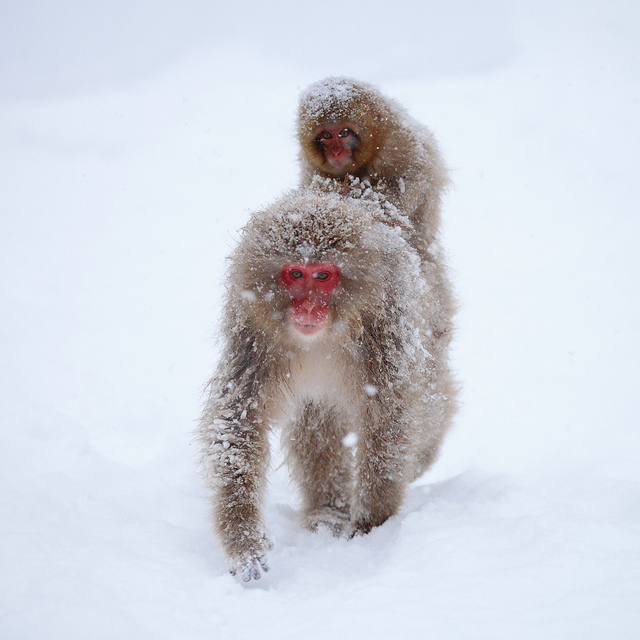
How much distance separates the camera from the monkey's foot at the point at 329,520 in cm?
274

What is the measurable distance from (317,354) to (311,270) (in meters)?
0.40

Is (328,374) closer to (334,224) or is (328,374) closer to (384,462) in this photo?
(384,462)

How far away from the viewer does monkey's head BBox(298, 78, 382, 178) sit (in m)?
3.12

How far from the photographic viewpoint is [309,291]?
2.19 meters

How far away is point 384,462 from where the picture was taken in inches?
100

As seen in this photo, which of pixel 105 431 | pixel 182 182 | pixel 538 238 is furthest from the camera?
pixel 182 182

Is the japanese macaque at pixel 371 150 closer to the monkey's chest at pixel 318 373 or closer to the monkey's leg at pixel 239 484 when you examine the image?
the monkey's chest at pixel 318 373

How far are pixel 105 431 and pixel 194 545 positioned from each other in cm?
262

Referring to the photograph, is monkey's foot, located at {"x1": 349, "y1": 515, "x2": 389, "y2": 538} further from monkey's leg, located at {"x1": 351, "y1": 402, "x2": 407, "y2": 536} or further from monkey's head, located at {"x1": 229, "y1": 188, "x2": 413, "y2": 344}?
monkey's head, located at {"x1": 229, "y1": 188, "x2": 413, "y2": 344}

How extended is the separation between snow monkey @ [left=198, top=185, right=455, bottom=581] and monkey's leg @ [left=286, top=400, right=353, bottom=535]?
160 millimetres

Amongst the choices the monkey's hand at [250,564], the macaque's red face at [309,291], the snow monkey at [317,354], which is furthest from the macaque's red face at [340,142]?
the monkey's hand at [250,564]

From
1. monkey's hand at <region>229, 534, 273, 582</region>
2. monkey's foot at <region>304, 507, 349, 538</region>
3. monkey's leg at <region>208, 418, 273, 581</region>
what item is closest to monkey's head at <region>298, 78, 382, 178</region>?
monkey's leg at <region>208, 418, 273, 581</region>

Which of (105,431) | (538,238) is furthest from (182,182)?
(105,431)

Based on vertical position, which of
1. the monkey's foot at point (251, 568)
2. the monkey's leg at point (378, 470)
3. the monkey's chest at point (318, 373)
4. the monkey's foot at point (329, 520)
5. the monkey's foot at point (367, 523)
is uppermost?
the monkey's chest at point (318, 373)
